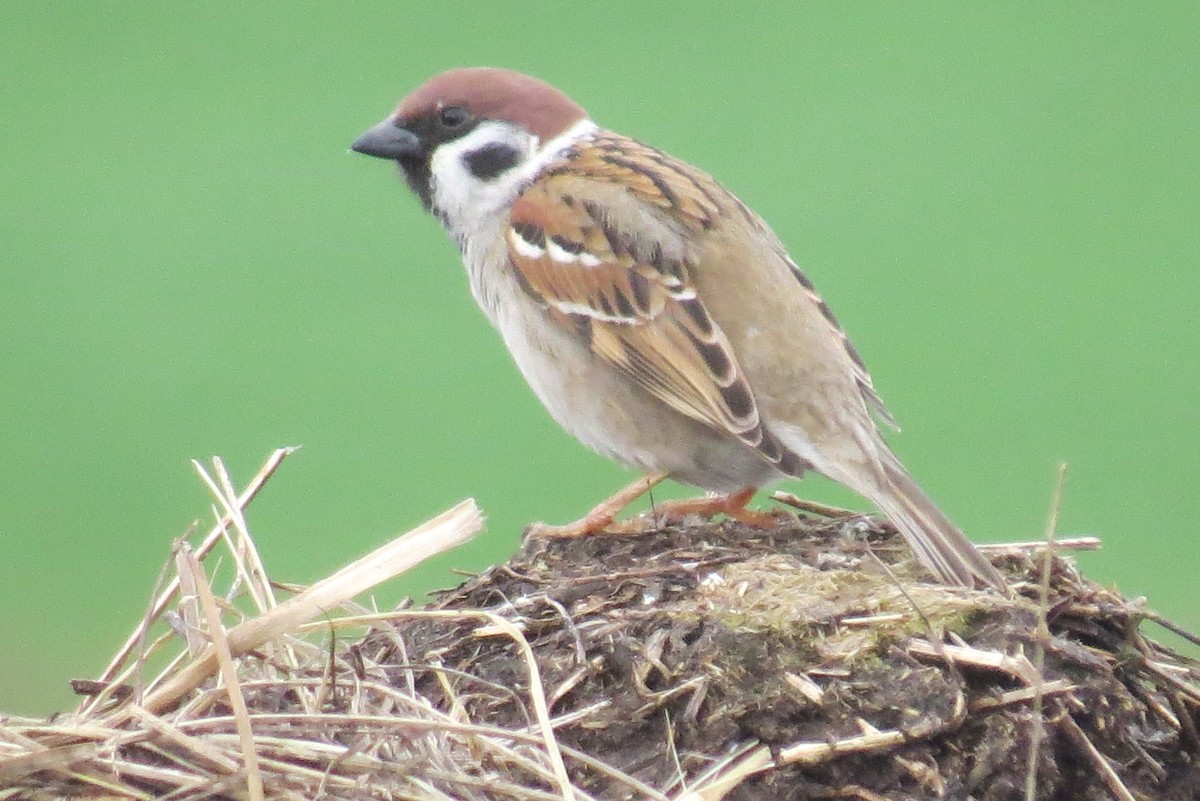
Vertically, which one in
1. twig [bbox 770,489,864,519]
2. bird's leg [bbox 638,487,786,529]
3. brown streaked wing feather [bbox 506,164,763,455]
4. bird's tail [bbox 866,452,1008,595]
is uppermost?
brown streaked wing feather [bbox 506,164,763,455]

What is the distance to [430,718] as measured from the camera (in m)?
3.06

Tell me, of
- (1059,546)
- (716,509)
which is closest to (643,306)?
(716,509)

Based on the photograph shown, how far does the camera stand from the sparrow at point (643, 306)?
4734 mm

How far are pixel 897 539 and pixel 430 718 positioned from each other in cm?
139

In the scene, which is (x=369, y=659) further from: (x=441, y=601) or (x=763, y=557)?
(x=763, y=557)

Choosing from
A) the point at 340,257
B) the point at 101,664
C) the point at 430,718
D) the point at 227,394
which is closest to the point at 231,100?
the point at 340,257

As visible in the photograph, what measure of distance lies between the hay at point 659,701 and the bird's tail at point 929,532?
0.31 ft

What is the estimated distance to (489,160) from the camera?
548cm

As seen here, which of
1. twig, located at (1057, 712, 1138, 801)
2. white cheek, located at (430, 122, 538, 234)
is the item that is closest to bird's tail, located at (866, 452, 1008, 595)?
twig, located at (1057, 712, 1138, 801)

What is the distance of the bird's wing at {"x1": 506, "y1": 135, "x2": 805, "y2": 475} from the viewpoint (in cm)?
476

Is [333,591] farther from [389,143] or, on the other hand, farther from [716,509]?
[389,143]

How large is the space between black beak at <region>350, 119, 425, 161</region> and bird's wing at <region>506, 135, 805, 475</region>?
0.38 metres

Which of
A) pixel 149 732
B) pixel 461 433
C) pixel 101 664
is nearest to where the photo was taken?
pixel 149 732

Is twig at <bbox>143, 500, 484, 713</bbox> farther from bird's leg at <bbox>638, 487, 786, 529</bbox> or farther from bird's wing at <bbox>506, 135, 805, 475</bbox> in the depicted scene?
bird's wing at <bbox>506, 135, 805, 475</bbox>
